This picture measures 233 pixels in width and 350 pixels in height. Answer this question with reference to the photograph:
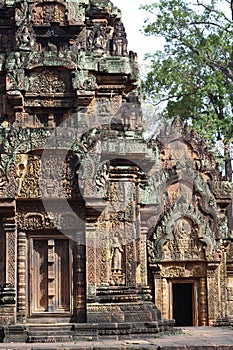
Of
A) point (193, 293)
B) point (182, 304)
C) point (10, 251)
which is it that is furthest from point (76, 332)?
point (182, 304)

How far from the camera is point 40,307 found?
12.9m

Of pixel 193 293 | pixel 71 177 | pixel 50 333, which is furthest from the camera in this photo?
pixel 193 293

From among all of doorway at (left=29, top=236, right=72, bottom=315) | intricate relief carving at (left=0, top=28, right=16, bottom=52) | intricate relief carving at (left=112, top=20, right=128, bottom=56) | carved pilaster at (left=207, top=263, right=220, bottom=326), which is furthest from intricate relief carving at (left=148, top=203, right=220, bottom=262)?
doorway at (left=29, top=236, right=72, bottom=315)

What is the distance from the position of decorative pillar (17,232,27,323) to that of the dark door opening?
1045cm

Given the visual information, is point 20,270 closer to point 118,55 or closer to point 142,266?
point 142,266

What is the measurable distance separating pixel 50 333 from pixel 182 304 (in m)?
11.4

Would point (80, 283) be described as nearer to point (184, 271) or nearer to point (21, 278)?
point (21, 278)

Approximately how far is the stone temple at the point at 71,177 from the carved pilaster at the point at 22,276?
16 millimetres

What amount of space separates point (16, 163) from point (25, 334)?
8.68 feet

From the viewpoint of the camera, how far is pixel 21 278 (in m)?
12.8

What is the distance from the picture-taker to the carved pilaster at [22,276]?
12.7 metres

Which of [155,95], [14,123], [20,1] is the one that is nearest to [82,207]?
[14,123]

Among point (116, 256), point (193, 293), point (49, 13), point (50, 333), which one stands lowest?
point (50, 333)

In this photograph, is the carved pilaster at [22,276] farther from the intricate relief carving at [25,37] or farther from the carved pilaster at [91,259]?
the intricate relief carving at [25,37]
